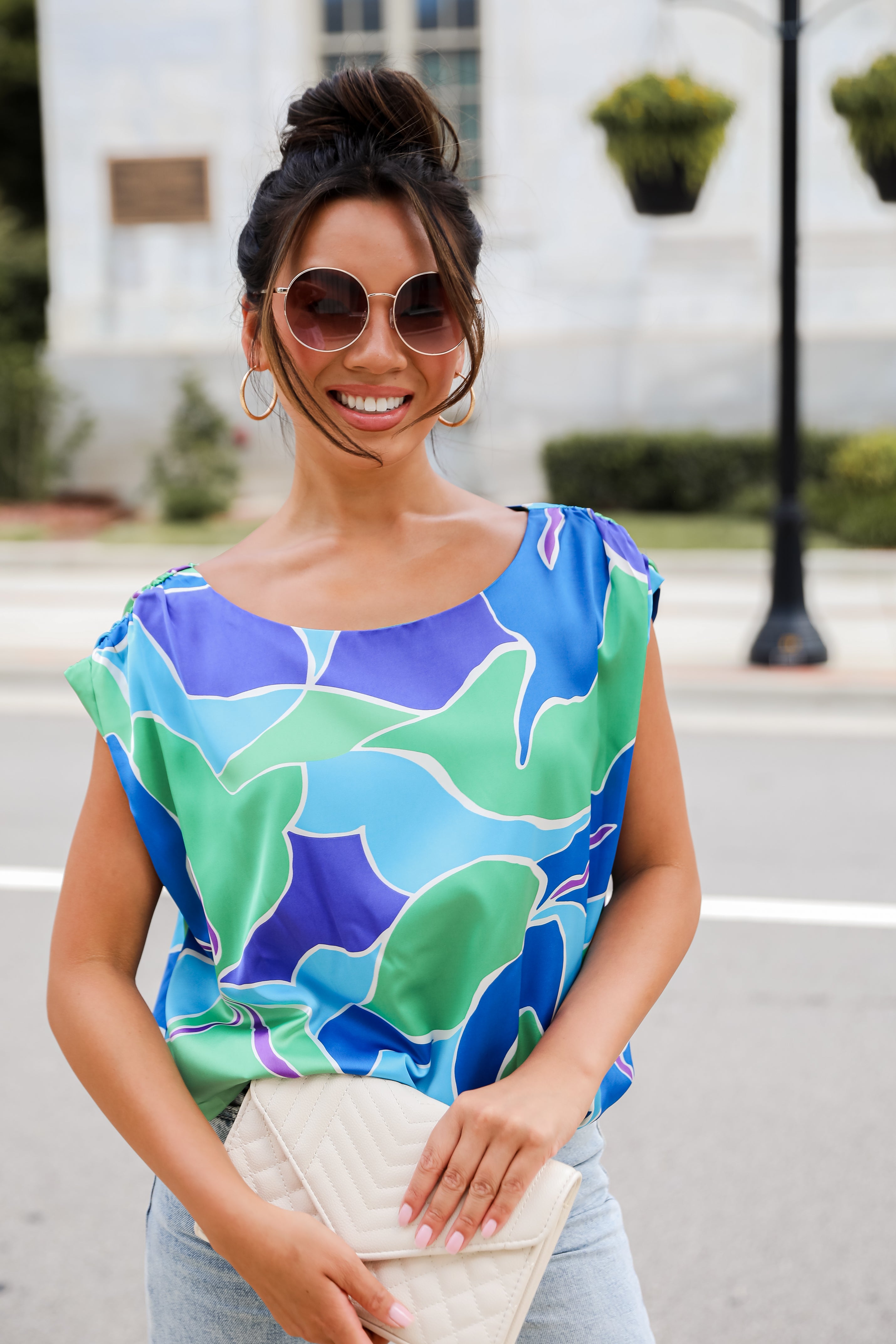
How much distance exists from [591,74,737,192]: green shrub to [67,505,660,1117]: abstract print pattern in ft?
31.8

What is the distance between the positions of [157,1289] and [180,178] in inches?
647

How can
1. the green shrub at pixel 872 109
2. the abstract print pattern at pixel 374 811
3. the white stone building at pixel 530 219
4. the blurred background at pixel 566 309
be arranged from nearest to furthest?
the abstract print pattern at pixel 374 811
the green shrub at pixel 872 109
the blurred background at pixel 566 309
the white stone building at pixel 530 219

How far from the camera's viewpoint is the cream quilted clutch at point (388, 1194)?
124 cm

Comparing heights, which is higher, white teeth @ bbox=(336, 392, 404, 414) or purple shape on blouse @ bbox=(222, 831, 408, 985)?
white teeth @ bbox=(336, 392, 404, 414)

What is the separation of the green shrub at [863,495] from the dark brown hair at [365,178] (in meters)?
12.6

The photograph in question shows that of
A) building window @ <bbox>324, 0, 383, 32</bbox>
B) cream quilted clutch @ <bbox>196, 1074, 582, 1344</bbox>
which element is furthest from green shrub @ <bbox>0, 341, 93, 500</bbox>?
cream quilted clutch @ <bbox>196, 1074, 582, 1344</bbox>

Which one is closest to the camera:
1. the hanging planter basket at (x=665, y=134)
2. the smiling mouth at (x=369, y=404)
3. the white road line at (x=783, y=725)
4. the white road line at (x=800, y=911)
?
the smiling mouth at (x=369, y=404)

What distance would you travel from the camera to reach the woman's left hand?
49.1 inches

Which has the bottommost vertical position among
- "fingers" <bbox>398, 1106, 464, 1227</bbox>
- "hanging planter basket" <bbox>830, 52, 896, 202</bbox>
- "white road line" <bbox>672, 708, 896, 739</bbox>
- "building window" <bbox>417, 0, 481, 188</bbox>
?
"white road line" <bbox>672, 708, 896, 739</bbox>

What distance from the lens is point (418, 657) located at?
141 cm

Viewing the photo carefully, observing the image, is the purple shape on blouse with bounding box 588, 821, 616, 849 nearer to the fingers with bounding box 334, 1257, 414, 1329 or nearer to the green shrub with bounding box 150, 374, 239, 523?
the fingers with bounding box 334, 1257, 414, 1329

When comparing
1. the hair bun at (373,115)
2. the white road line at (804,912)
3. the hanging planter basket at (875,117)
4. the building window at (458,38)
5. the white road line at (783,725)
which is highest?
the building window at (458,38)

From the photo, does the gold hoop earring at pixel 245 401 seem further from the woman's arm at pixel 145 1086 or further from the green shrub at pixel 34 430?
the green shrub at pixel 34 430

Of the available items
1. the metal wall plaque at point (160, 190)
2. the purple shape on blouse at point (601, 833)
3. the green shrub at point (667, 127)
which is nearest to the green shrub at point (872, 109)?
the green shrub at point (667, 127)
